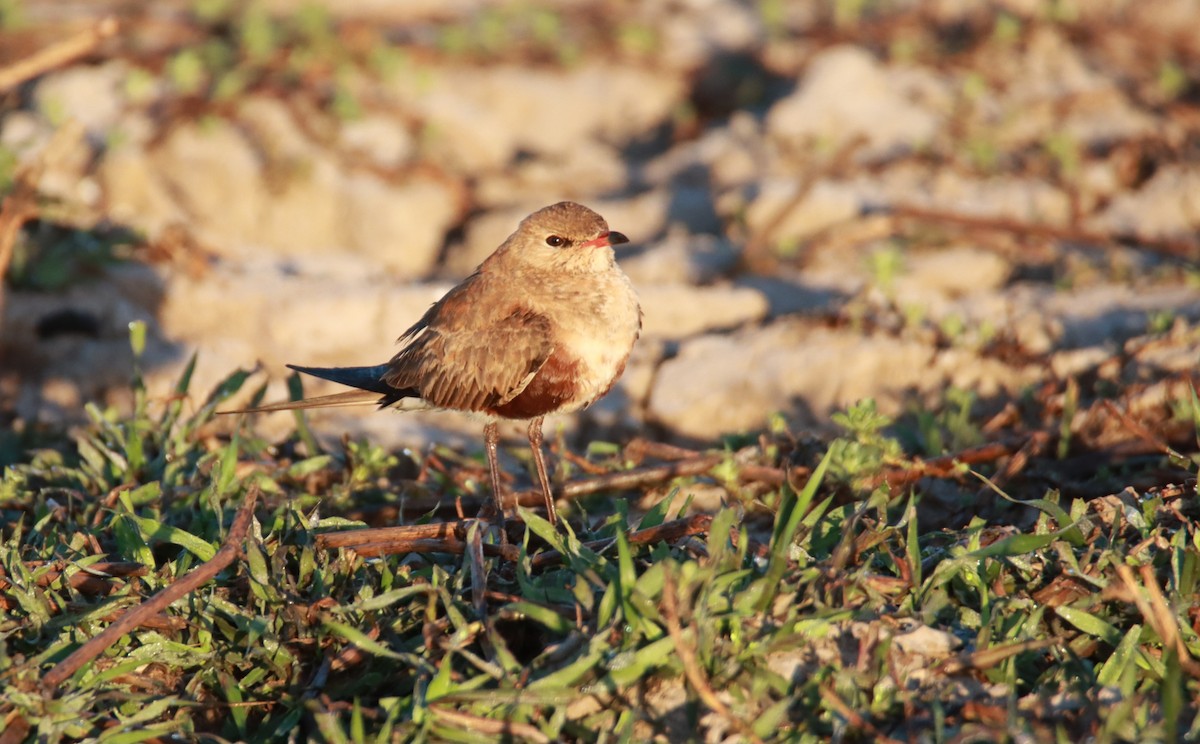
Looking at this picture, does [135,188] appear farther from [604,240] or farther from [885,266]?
[885,266]

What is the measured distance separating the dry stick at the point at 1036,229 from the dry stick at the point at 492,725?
179 inches

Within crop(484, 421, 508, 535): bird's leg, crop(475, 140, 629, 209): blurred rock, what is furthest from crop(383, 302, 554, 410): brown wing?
crop(475, 140, 629, 209): blurred rock

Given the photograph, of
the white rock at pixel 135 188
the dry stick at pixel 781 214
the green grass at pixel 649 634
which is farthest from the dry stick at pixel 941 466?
the white rock at pixel 135 188

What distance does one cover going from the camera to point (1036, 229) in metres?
6.57

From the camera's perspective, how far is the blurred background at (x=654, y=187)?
554cm

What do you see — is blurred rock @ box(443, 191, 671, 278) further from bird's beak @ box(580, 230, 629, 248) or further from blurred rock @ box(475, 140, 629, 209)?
bird's beak @ box(580, 230, 629, 248)

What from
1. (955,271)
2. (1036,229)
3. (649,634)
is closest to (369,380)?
(649,634)

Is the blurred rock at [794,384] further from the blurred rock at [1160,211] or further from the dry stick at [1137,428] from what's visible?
the blurred rock at [1160,211]

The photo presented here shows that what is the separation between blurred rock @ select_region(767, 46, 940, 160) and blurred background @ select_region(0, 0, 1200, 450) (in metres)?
0.02

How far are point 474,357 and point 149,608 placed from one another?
1.42 m

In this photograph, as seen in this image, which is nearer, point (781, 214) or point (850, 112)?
point (781, 214)

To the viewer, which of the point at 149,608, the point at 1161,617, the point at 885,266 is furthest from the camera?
the point at 885,266

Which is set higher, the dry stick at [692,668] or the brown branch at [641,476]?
the dry stick at [692,668]

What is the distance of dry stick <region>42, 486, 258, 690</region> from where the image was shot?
3.05 metres
